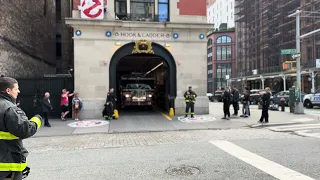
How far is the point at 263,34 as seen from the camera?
→ 160ft

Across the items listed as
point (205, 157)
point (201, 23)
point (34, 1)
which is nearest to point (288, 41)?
point (201, 23)

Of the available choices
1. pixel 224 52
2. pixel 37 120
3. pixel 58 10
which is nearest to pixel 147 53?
pixel 37 120

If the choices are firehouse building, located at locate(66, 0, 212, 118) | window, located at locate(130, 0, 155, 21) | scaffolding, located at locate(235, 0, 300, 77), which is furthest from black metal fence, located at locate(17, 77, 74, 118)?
scaffolding, located at locate(235, 0, 300, 77)

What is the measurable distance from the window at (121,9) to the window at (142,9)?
1.32 ft

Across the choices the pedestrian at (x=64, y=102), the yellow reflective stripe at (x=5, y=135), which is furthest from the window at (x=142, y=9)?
the yellow reflective stripe at (x=5, y=135)

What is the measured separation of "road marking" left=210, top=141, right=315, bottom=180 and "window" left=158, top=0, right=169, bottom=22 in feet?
32.6

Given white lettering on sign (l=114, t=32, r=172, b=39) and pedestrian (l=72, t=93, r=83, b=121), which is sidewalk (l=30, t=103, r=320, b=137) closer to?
pedestrian (l=72, t=93, r=83, b=121)

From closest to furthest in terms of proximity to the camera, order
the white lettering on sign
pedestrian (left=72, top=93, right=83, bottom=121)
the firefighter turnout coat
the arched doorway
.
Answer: the firefighter turnout coat
pedestrian (left=72, top=93, right=83, bottom=121)
the white lettering on sign
the arched doorway

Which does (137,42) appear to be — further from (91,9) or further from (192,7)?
(192,7)

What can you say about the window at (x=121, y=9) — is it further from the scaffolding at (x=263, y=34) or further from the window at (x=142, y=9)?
the scaffolding at (x=263, y=34)

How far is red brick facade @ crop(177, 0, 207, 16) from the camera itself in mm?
15587

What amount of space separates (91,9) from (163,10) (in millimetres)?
4140

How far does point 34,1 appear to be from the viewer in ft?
66.0

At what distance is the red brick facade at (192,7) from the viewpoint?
15587 mm
